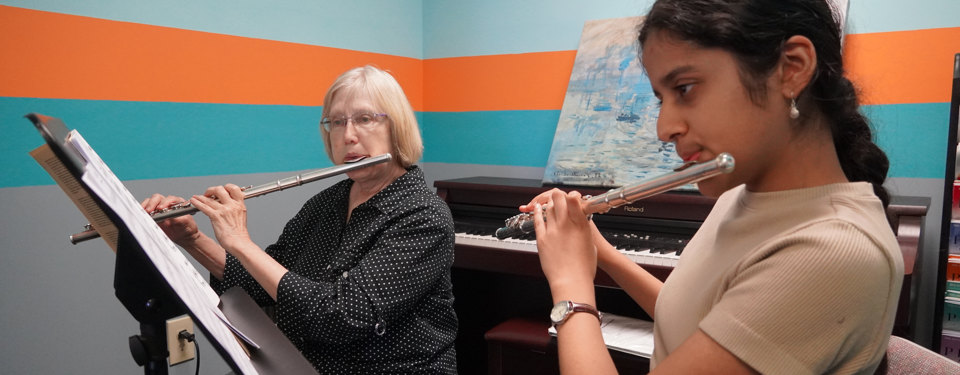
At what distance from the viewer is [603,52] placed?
240 cm

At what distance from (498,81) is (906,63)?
4.86ft

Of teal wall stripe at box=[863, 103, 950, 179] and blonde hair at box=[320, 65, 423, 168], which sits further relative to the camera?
teal wall stripe at box=[863, 103, 950, 179]

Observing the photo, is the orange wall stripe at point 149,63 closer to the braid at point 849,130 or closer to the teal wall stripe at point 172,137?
the teal wall stripe at point 172,137

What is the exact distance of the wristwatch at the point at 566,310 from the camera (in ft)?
2.89

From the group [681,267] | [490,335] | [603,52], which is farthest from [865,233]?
[603,52]

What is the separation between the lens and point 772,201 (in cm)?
79

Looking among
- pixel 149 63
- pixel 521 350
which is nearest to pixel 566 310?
pixel 521 350

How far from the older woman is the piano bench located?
1.64ft

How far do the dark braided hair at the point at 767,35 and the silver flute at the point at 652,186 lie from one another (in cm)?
9

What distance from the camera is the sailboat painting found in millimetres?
2195

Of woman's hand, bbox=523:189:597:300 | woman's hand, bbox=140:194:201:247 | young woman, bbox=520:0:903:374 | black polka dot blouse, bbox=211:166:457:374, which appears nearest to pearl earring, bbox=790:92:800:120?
young woman, bbox=520:0:903:374

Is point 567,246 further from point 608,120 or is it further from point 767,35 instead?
point 608,120

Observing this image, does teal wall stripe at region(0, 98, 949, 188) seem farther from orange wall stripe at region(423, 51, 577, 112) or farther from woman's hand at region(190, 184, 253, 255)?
woman's hand at region(190, 184, 253, 255)

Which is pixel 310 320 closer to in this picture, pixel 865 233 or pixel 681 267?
pixel 681 267
